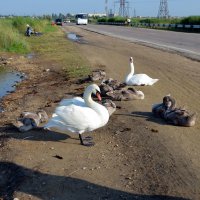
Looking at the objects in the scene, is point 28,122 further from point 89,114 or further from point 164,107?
point 164,107

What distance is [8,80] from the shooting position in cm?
1747

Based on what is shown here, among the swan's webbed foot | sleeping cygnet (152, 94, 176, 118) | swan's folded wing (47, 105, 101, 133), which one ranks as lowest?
the swan's webbed foot

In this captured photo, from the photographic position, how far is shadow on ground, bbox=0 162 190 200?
6059mm

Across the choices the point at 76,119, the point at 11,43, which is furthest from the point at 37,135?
the point at 11,43

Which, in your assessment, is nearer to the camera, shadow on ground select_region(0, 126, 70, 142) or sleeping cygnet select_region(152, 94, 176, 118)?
shadow on ground select_region(0, 126, 70, 142)

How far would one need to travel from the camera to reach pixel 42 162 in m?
7.37

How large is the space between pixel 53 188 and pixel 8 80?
11.6 m

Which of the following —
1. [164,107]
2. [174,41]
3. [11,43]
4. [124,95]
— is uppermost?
[164,107]

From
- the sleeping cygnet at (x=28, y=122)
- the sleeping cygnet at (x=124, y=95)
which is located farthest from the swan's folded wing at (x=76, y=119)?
the sleeping cygnet at (x=124, y=95)

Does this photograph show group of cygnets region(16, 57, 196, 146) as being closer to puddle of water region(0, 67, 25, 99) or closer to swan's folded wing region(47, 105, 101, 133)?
swan's folded wing region(47, 105, 101, 133)

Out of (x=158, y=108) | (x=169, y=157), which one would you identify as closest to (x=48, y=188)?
(x=169, y=157)

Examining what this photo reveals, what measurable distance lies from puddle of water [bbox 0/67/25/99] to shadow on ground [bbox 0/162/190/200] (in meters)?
7.66

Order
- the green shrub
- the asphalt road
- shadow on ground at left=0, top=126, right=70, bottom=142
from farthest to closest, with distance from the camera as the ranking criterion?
the green shrub
the asphalt road
shadow on ground at left=0, top=126, right=70, bottom=142

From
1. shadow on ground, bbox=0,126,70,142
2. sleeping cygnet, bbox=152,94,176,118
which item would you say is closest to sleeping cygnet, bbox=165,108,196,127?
sleeping cygnet, bbox=152,94,176,118
